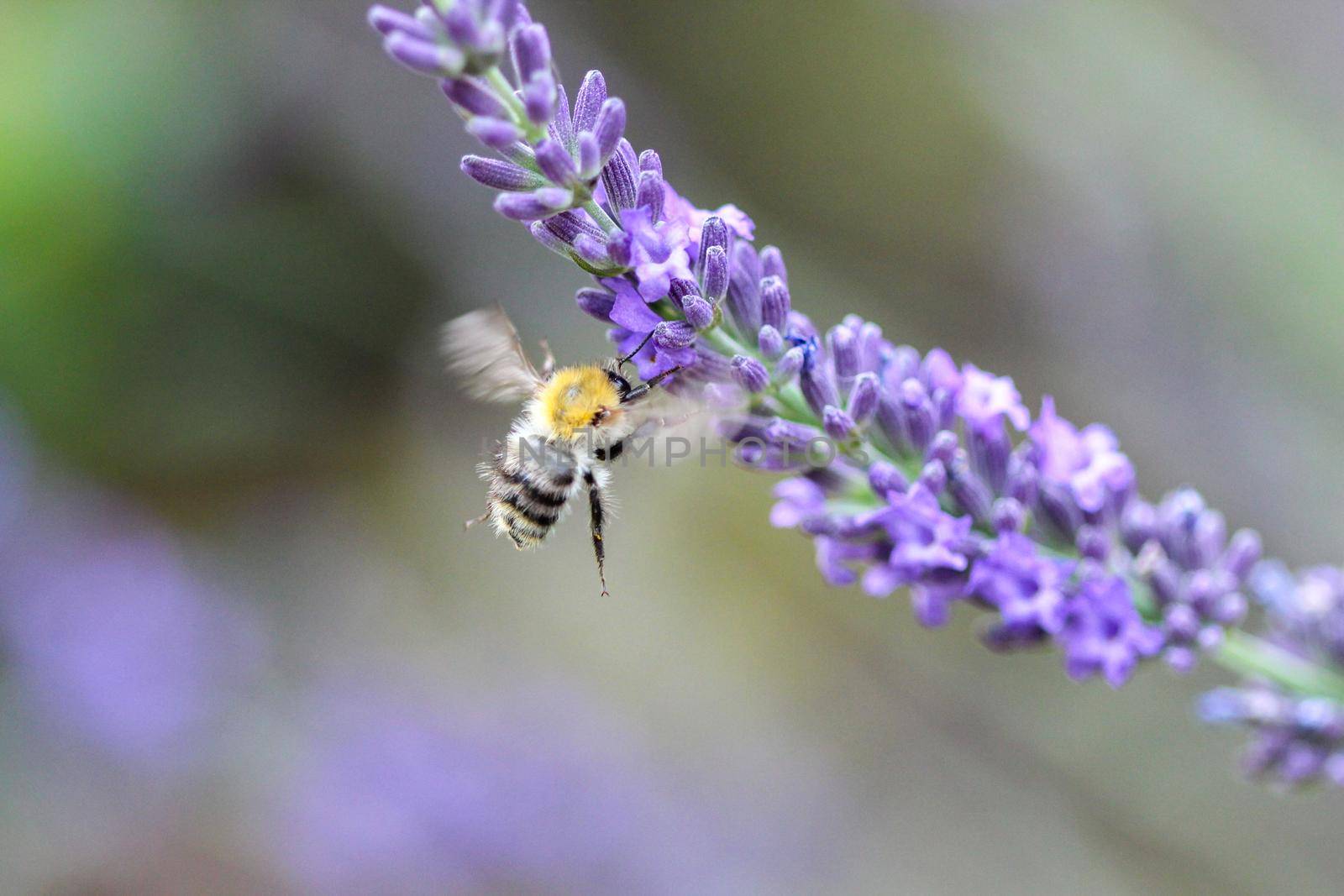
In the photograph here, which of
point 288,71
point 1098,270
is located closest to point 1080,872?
point 1098,270

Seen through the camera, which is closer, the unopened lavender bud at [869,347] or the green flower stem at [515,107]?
the green flower stem at [515,107]

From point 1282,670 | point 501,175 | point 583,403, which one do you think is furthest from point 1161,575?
point 501,175

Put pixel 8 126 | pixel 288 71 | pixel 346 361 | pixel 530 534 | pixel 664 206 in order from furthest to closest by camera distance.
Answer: pixel 346 361, pixel 288 71, pixel 8 126, pixel 530 534, pixel 664 206

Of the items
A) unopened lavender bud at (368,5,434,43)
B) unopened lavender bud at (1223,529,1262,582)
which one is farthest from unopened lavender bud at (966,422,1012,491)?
unopened lavender bud at (368,5,434,43)

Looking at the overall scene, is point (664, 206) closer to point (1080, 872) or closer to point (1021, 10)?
point (1021, 10)

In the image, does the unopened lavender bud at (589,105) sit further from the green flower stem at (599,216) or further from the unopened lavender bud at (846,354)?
the unopened lavender bud at (846,354)

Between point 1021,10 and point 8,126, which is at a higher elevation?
point 1021,10

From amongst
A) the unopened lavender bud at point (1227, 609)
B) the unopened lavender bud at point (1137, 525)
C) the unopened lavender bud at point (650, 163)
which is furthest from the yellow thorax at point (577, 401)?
the unopened lavender bud at point (1227, 609)
